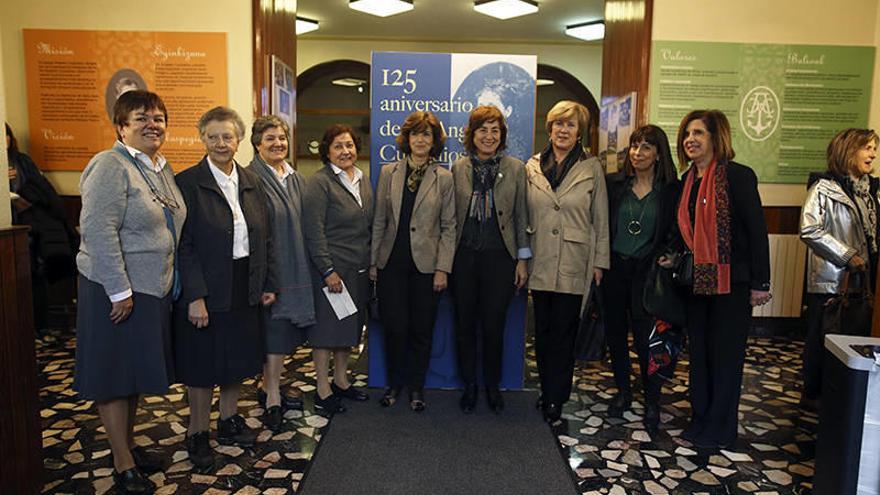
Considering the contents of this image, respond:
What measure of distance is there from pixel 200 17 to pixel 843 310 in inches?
174

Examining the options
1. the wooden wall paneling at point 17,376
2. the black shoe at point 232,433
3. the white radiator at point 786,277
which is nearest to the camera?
the wooden wall paneling at point 17,376

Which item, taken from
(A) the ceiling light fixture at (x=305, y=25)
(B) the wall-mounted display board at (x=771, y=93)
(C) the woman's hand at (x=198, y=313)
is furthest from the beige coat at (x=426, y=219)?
(A) the ceiling light fixture at (x=305, y=25)

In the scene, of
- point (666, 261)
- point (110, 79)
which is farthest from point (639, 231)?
point (110, 79)

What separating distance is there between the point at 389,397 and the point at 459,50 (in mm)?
5831

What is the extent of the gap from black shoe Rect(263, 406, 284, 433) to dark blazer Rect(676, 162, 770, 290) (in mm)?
2201

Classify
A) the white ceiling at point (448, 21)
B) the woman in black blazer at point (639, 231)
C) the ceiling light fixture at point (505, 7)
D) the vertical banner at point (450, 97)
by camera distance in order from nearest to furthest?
the woman in black blazer at point (639, 231) < the vertical banner at point (450, 97) < the ceiling light fixture at point (505, 7) < the white ceiling at point (448, 21)

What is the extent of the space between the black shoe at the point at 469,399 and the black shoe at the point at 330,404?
0.63 m

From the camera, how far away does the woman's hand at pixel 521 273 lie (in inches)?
115

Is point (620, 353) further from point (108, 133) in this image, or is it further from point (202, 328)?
point (108, 133)

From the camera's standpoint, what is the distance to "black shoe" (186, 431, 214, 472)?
2.38 metres

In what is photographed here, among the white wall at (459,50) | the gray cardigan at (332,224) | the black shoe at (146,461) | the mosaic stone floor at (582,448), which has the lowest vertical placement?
the mosaic stone floor at (582,448)

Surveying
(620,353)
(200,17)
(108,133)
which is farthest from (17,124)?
(620,353)

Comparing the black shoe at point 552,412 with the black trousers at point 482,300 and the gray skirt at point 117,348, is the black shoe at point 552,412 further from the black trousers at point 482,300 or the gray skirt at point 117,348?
the gray skirt at point 117,348

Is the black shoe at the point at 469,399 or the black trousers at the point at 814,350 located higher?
the black trousers at the point at 814,350
